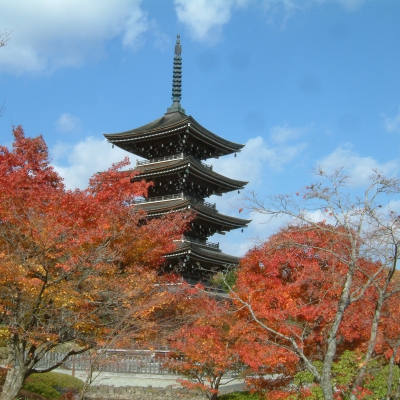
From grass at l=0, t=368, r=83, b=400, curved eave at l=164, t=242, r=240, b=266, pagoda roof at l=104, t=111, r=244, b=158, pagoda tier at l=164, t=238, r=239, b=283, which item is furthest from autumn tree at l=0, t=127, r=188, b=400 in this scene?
pagoda roof at l=104, t=111, r=244, b=158

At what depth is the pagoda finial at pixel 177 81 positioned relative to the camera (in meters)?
27.6

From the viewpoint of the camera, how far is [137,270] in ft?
45.5

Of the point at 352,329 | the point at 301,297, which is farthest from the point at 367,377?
the point at 301,297

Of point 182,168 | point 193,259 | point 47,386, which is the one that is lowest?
point 47,386

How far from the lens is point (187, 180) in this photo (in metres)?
23.5

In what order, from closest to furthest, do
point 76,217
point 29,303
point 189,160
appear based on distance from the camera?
1. point 29,303
2. point 76,217
3. point 189,160

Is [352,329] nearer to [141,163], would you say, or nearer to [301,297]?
[301,297]

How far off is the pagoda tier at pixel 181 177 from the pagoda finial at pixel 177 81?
4496 mm

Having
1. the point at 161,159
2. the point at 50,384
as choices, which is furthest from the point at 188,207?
the point at 50,384

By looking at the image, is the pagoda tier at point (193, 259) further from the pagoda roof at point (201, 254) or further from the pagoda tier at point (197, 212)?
the pagoda tier at point (197, 212)

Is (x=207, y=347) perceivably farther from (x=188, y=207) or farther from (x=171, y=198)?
(x=171, y=198)

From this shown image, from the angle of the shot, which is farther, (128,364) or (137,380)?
(128,364)

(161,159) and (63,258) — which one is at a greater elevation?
(161,159)

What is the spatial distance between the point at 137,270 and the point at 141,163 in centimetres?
1138
